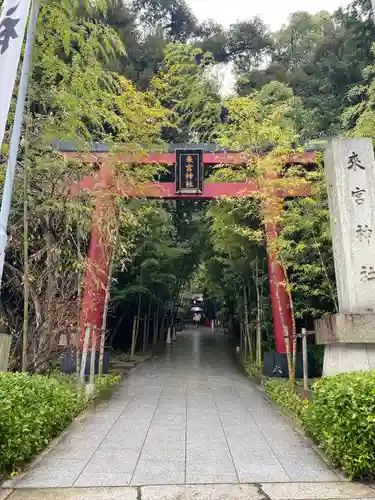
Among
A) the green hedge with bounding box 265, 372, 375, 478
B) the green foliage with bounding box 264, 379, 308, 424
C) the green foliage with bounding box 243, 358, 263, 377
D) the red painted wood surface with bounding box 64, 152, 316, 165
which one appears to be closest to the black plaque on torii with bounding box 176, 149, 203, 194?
the red painted wood surface with bounding box 64, 152, 316, 165

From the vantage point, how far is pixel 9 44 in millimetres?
4914

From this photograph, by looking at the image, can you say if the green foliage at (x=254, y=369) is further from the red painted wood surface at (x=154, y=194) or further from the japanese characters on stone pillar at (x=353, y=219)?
the japanese characters on stone pillar at (x=353, y=219)

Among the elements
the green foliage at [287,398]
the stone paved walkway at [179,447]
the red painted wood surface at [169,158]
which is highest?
the red painted wood surface at [169,158]

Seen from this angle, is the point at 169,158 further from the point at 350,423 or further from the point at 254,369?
the point at 350,423

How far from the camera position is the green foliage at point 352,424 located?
3.85m

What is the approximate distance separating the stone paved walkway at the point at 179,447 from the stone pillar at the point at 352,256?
1.23m

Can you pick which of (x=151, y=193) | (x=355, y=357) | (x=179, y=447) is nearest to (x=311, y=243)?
(x=151, y=193)

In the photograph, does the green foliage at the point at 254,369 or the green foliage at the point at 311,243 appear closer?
the green foliage at the point at 311,243

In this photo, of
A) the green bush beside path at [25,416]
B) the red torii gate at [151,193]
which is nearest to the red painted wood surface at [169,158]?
the red torii gate at [151,193]

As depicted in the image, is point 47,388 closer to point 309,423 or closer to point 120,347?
point 309,423

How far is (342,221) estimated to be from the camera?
21.3 feet

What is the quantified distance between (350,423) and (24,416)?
9.08 ft

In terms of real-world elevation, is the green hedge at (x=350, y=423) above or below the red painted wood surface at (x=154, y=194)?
below

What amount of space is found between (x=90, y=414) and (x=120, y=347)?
39.9 ft
